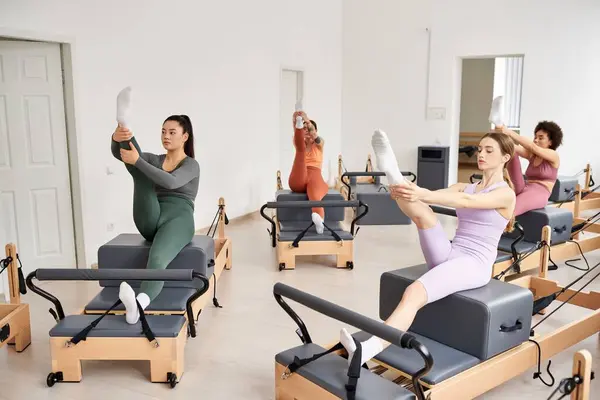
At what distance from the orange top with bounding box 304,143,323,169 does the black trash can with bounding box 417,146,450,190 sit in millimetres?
3444

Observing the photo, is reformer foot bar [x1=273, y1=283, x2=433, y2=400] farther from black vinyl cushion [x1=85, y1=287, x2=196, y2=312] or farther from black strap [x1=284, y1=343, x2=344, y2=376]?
black vinyl cushion [x1=85, y1=287, x2=196, y2=312]

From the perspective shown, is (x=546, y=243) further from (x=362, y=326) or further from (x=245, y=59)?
(x=245, y=59)

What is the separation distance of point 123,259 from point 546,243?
108 inches

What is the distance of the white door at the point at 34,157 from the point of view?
14.5 feet

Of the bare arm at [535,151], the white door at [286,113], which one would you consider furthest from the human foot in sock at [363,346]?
the white door at [286,113]

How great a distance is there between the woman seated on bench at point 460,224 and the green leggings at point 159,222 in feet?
4.68

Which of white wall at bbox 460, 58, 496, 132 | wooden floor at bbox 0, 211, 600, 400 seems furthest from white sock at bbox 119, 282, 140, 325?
white wall at bbox 460, 58, 496, 132

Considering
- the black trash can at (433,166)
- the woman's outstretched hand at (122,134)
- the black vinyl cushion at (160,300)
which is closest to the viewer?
the woman's outstretched hand at (122,134)

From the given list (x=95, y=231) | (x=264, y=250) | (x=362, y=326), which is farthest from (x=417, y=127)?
(x=362, y=326)

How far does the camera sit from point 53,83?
4617 mm

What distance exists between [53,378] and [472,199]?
88.0 inches

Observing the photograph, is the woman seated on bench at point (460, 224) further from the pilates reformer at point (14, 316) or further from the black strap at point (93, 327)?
the pilates reformer at point (14, 316)

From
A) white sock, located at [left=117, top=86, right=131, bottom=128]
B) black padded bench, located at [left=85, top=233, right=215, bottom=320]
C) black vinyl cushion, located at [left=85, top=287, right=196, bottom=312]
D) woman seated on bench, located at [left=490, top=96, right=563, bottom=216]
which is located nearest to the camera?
white sock, located at [left=117, top=86, right=131, bottom=128]

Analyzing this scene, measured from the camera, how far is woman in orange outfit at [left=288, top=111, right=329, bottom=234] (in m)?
5.54
